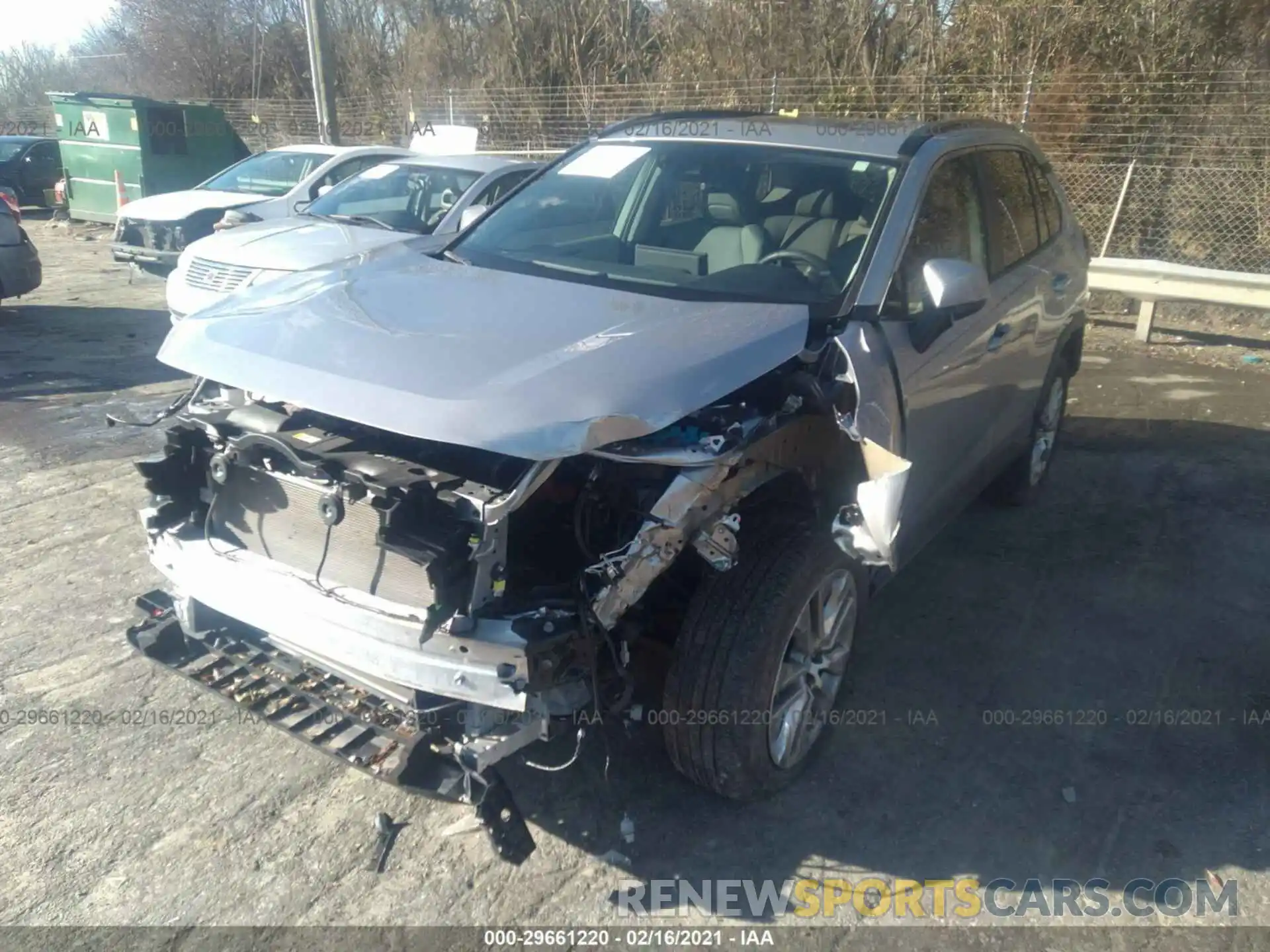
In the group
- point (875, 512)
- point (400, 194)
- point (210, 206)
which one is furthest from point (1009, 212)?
point (210, 206)

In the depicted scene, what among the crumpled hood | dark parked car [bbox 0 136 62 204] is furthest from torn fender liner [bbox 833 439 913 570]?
dark parked car [bbox 0 136 62 204]

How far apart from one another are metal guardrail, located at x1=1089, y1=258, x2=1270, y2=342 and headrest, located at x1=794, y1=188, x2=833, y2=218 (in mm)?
6739

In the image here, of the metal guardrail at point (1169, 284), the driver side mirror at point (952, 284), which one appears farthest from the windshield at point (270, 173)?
the driver side mirror at point (952, 284)

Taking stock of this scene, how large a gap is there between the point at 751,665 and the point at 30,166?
22.1 metres

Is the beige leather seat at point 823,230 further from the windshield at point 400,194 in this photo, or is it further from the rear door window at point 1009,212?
the windshield at point 400,194

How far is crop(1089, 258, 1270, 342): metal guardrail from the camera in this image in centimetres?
904

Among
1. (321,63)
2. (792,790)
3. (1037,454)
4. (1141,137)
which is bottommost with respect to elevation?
(792,790)

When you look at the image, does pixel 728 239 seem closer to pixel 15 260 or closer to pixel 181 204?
pixel 15 260

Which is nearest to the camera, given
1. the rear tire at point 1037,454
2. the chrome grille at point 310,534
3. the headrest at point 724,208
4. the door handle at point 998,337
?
the chrome grille at point 310,534

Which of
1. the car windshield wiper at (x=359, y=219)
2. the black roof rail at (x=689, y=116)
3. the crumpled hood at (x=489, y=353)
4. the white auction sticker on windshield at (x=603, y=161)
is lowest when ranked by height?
the car windshield wiper at (x=359, y=219)

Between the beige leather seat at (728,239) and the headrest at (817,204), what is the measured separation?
18 centimetres

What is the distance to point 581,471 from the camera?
9.98 ft

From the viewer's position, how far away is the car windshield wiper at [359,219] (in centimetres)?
845

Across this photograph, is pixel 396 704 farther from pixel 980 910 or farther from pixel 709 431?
pixel 980 910
